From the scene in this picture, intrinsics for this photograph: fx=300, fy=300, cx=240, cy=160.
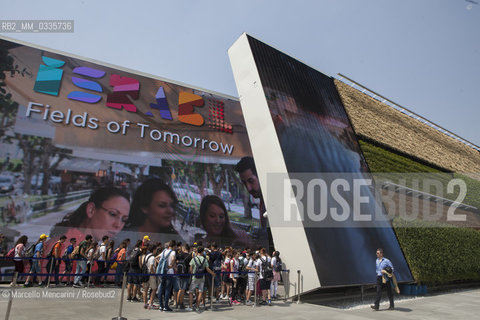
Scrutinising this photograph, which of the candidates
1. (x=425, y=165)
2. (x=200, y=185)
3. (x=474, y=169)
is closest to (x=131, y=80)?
(x=200, y=185)

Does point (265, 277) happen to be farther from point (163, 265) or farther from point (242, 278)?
point (163, 265)

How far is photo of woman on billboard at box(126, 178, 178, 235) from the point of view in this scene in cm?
1535

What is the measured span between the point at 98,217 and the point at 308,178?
10635 mm

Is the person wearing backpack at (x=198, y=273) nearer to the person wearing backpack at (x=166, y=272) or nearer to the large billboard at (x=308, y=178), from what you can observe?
the person wearing backpack at (x=166, y=272)

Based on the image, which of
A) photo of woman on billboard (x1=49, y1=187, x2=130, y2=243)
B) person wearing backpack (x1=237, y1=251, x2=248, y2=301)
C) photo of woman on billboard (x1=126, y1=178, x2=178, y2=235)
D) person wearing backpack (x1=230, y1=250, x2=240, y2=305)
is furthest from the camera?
photo of woman on billboard (x1=126, y1=178, x2=178, y2=235)

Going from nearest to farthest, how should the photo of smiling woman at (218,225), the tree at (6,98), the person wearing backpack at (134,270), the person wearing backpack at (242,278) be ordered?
the person wearing backpack at (134,270), the person wearing backpack at (242,278), the tree at (6,98), the photo of smiling woman at (218,225)

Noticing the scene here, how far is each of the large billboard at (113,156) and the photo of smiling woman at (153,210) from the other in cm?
5

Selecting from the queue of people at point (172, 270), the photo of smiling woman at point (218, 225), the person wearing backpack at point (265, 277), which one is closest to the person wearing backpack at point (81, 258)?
the queue of people at point (172, 270)

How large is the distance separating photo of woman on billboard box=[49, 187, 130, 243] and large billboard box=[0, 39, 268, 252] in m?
0.04

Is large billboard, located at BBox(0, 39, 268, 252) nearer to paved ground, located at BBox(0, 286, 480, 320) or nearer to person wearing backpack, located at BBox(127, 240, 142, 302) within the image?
paved ground, located at BBox(0, 286, 480, 320)

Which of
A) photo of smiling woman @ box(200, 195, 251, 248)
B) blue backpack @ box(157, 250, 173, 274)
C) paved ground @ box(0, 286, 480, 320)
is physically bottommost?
paved ground @ box(0, 286, 480, 320)

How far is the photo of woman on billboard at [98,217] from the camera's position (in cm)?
1347

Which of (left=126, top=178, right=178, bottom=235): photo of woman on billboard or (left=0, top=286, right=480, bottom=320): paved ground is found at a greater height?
(left=126, top=178, right=178, bottom=235): photo of woman on billboard

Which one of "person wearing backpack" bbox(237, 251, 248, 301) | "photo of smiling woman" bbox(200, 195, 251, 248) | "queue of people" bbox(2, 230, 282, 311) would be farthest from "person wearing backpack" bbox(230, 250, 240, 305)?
"photo of smiling woman" bbox(200, 195, 251, 248)
